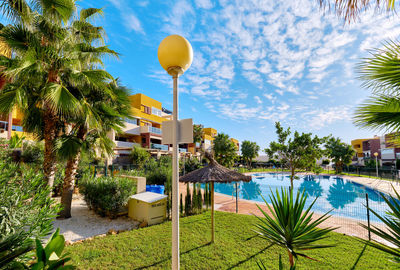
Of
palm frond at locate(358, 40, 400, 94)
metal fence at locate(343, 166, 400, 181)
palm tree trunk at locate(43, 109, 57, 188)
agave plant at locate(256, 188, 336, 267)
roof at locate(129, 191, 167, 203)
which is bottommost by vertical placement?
metal fence at locate(343, 166, 400, 181)

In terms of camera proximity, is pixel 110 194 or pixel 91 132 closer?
pixel 110 194

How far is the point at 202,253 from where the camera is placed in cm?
457

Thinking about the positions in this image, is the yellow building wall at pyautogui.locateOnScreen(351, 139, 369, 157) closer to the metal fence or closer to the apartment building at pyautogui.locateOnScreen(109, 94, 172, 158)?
the metal fence

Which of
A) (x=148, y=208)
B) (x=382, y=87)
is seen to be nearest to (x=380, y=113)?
(x=382, y=87)

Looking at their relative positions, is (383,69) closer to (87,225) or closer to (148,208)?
(148,208)

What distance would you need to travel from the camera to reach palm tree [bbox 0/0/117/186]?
5.28 m

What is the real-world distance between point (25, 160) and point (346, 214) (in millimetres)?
17818

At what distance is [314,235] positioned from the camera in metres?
2.19

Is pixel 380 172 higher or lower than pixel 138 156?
lower

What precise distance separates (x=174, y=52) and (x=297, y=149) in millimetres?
12434

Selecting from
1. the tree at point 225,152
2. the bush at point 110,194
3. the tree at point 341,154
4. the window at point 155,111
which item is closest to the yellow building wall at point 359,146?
the tree at point 341,154

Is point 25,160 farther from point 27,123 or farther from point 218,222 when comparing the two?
point 218,222

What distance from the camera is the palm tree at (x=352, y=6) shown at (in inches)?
85.8

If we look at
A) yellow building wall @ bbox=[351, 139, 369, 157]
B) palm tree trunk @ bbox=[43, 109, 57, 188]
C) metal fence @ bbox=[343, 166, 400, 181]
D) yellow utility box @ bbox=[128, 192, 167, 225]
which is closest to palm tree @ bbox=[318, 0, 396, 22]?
yellow utility box @ bbox=[128, 192, 167, 225]
